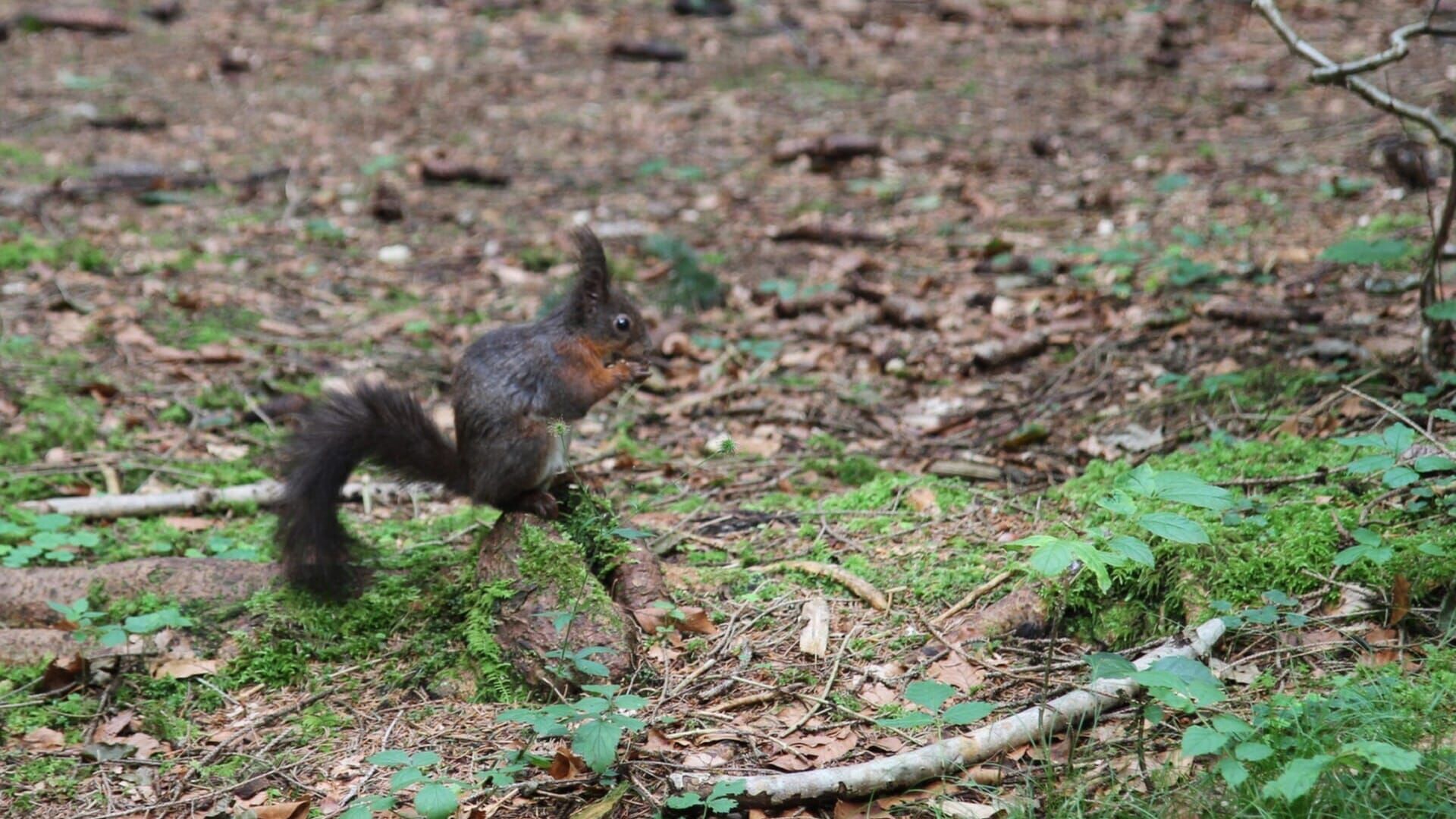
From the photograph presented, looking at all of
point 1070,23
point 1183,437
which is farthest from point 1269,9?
point 1070,23

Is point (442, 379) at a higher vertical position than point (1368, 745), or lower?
lower

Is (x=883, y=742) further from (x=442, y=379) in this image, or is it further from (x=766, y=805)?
(x=442, y=379)

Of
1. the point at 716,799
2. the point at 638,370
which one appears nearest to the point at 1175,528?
the point at 716,799

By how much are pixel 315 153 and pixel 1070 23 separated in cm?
603

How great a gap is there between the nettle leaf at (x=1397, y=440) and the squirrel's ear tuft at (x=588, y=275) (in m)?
1.97

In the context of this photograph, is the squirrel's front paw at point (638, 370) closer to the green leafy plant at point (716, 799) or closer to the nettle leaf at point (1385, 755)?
the green leafy plant at point (716, 799)

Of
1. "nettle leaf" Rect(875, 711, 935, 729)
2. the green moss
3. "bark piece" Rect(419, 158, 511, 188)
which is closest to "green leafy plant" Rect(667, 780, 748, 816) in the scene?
"nettle leaf" Rect(875, 711, 935, 729)

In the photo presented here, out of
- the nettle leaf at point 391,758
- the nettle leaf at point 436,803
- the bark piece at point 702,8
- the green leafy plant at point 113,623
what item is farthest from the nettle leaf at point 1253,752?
the bark piece at point 702,8

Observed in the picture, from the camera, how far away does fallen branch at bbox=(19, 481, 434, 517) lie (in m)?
3.78

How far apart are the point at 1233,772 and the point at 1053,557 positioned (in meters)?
0.44

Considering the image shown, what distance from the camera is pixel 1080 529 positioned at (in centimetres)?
298

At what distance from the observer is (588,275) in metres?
3.31

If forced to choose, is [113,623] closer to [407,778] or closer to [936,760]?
[407,778]

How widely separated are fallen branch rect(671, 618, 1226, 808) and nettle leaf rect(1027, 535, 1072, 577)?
0.42 meters
